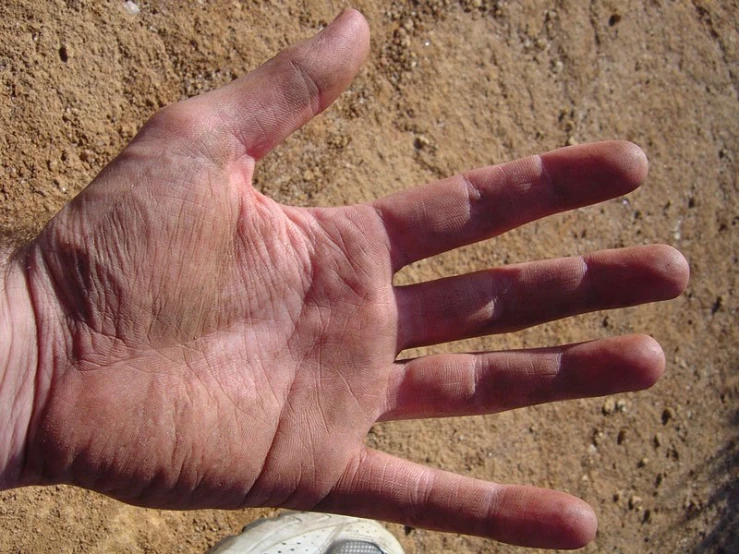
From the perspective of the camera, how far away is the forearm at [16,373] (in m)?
1.75

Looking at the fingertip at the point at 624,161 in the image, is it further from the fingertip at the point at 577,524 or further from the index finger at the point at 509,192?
the fingertip at the point at 577,524

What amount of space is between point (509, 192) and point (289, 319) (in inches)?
29.2

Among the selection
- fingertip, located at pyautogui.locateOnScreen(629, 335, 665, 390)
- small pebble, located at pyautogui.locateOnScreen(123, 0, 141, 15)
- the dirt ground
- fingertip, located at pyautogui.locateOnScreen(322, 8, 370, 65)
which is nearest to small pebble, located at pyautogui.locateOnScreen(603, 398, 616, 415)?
the dirt ground

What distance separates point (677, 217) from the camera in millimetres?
3184

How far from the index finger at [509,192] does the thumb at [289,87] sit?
1.29 feet

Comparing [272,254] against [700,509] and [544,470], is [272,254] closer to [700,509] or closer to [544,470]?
[544,470]

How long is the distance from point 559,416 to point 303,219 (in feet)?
5.13

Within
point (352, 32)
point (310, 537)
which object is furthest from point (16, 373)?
point (310, 537)

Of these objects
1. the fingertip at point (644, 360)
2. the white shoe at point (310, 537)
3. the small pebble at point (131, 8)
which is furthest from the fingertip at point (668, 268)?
the small pebble at point (131, 8)

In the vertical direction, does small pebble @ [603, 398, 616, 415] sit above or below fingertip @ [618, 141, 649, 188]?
below

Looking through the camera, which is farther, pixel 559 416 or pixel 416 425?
pixel 559 416

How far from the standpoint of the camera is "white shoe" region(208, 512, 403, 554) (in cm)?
259

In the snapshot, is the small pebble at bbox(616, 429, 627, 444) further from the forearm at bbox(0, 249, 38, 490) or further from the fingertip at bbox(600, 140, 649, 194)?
the forearm at bbox(0, 249, 38, 490)

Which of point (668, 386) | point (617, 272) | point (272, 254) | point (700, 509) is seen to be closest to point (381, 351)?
point (272, 254)
